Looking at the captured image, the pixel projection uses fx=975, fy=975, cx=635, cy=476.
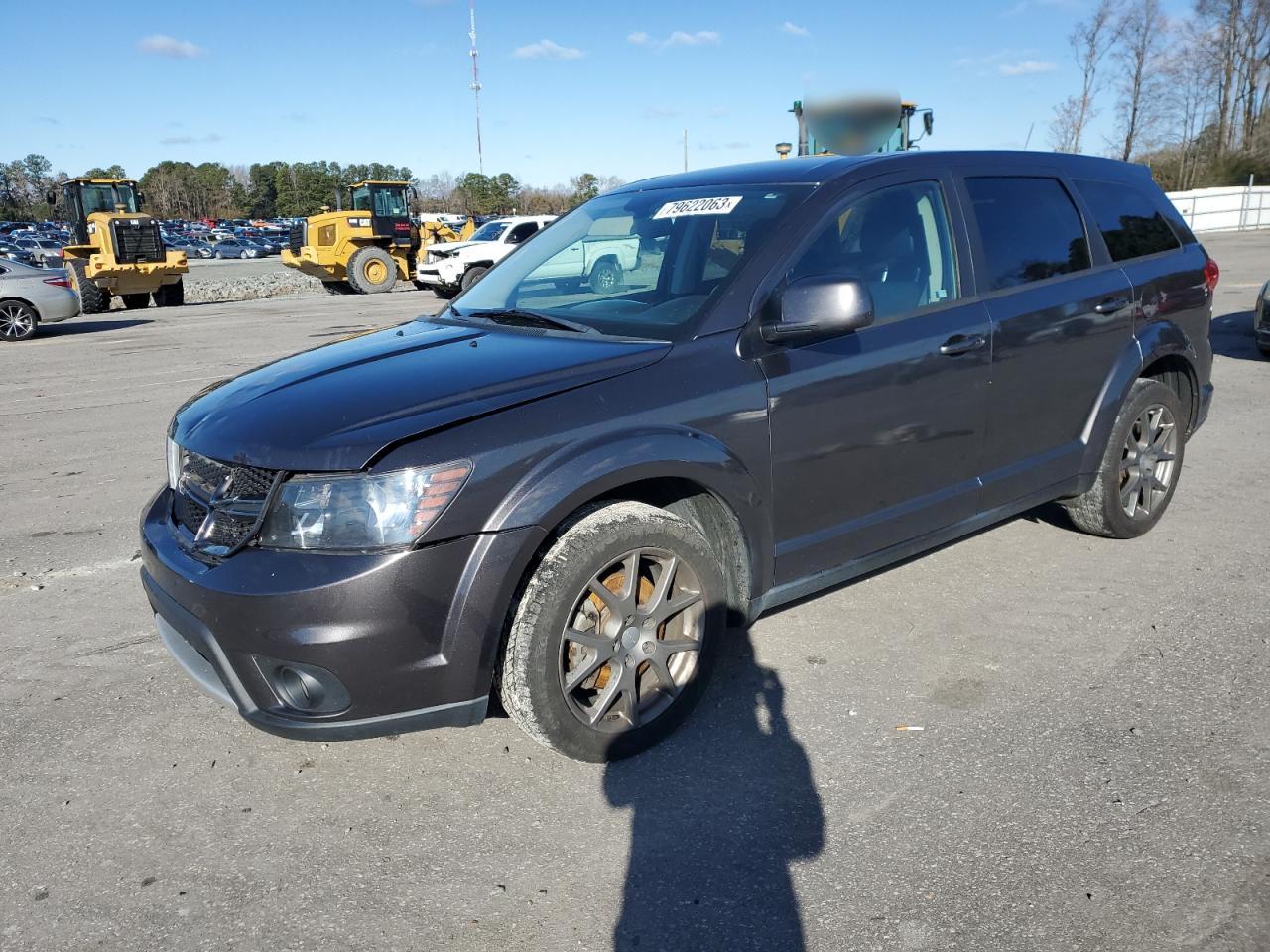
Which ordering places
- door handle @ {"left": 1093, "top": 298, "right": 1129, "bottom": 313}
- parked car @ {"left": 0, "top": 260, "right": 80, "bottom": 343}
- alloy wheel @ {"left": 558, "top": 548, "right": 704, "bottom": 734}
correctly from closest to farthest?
alloy wheel @ {"left": 558, "top": 548, "right": 704, "bottom": 734} < door handle @ {"left": 1093, "top": 298, "right": 1129, "bottom": 313} < parked car @ {"left": 0, "top": 260, "right": 80, "bottom": 343}

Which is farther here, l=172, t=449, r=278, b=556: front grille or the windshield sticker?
the windshield sticker

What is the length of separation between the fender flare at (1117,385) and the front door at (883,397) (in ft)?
2.96

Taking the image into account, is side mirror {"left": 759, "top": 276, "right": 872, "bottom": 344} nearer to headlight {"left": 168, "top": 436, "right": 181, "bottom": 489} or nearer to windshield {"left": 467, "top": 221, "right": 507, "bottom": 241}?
headlight {"left": 168, "top": 436, "right": 181, "bottom": 489}

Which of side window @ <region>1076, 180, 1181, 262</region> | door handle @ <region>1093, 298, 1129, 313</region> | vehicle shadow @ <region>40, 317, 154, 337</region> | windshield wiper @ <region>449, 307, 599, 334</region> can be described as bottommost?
vehicle shadow @ <region>40, 317, 154, 337</region>

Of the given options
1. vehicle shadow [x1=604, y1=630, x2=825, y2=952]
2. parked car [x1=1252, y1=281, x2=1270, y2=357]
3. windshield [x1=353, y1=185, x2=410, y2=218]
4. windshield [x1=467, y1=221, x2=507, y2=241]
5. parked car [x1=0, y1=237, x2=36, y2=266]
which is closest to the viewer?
vehicle shadow [x1=604, y1=630, x2=825, y2=952]

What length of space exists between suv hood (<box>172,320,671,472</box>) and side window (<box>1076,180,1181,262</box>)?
268 centimetres

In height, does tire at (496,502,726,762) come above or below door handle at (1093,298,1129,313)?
below

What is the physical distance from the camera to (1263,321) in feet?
32.8

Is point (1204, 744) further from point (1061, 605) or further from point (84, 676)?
point (84, 676)

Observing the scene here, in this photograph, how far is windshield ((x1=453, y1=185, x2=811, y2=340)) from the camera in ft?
11.2

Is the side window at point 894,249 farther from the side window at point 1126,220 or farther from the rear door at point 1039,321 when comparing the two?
the side window at point 1126,220

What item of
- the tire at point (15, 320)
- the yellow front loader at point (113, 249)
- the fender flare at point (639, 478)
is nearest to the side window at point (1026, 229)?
the fender flare at point (639, 478)

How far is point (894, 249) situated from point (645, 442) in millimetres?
1469

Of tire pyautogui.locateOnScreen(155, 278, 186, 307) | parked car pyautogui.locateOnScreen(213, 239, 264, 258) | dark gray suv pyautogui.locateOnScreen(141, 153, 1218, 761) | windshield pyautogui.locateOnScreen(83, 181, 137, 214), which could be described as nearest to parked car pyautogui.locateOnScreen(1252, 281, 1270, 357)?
dark gray suv pyautogui.locateOnScreen(141, 153, 1218, 761)
